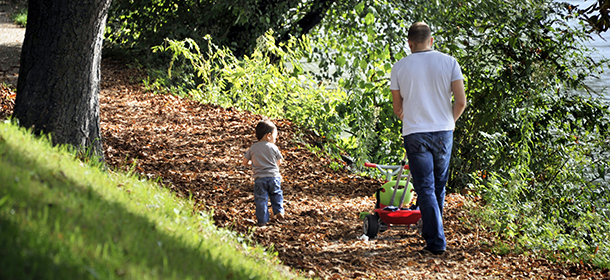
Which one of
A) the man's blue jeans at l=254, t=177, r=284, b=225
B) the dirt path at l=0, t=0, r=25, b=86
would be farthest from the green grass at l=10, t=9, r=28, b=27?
the man's blue jeans at l=254, t=177, r=284, b=225

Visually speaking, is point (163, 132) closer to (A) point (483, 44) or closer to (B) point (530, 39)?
(A) point (483, 44)

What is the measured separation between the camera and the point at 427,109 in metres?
4.34

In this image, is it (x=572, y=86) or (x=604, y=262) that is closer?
(x=604, y=262)

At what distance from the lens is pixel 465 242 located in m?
5.04

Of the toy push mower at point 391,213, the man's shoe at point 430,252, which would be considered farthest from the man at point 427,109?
the toy push mower at point 391,213

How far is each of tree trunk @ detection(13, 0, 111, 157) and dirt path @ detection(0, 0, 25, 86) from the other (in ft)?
Result: 16.3

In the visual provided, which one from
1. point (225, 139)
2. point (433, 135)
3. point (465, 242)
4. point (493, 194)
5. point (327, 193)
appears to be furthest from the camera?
point (225, 139)

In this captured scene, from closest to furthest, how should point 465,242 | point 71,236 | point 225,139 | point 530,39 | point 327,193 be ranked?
point 71,236, point 465,242, point 327,193, point 225,139, point 530,39

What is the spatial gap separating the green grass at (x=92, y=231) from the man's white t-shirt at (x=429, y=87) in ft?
5.35

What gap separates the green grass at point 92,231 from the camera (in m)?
2.10

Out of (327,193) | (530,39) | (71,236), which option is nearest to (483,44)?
(530,39)

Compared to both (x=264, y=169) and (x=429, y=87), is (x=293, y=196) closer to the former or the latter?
(x=264, y=169)

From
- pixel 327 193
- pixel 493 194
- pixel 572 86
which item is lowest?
pixel 327 193

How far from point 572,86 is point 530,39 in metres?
0.96
